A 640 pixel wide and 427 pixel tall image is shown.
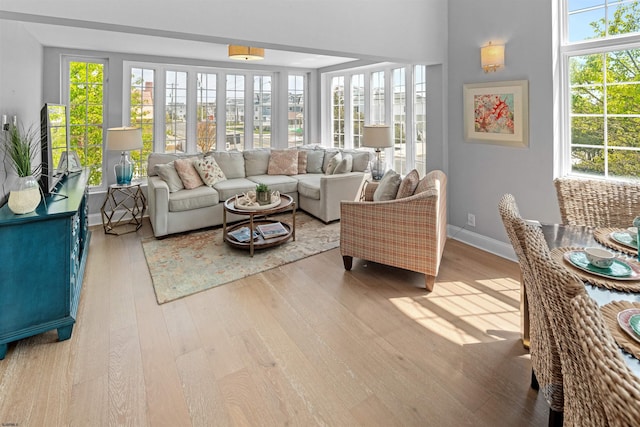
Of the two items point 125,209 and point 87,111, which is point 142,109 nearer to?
point 87,111

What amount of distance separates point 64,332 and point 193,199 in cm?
242

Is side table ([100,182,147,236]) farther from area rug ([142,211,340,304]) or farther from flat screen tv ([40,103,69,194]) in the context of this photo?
flat screen tv ([40,103,69,194])

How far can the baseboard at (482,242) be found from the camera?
3.66 m

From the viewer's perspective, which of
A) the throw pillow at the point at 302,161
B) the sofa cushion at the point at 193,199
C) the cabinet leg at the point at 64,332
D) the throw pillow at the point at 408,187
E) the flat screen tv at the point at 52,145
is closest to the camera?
the cabinet leg at the point at 64,332

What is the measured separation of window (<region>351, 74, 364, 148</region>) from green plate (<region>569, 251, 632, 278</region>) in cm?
499

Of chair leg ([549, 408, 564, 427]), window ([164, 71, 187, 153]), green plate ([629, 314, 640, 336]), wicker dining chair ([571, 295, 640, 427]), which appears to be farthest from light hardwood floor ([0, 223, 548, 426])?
window ([164, 71, 187, 153])

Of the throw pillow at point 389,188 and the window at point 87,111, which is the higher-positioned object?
the window at point 87,111

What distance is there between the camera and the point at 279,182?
5.39m

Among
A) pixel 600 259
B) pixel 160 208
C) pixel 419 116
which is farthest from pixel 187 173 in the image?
pixel 600 259

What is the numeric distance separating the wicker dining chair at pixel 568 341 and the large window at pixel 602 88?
2.51 meters

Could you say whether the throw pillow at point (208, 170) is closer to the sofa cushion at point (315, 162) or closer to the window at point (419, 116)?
Result: the sofa cushion at point (315, 162)

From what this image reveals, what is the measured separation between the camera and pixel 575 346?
815 mm

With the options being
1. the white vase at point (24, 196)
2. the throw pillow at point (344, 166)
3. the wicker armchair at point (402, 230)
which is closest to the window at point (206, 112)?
the throw pillow at point (344, 166)

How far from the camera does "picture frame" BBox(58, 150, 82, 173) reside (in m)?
3.64
